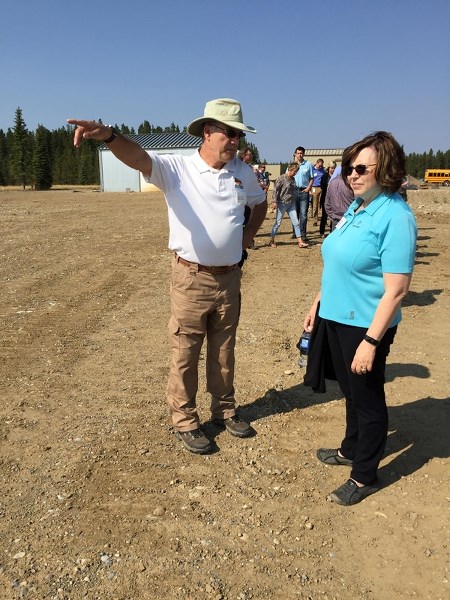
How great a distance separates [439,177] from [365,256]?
71499 millimetres

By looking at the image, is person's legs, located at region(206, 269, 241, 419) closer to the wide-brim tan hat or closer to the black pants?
Result: the black pants

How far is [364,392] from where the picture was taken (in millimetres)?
2871

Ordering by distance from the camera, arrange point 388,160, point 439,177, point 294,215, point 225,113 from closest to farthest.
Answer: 1. point 388,160
2. point 225,113
3. point 294,215
4. point 439,177

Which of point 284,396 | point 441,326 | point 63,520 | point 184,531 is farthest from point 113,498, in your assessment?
point 441,326

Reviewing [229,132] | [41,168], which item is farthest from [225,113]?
[41,168]

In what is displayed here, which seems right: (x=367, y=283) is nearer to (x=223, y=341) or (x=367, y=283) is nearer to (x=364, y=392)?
(x=364, y=392)

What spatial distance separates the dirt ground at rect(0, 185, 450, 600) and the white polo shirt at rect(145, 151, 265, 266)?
1409 mm

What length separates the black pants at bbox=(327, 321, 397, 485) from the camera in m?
2.83

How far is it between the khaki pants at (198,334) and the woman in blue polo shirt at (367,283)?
714 millimetres

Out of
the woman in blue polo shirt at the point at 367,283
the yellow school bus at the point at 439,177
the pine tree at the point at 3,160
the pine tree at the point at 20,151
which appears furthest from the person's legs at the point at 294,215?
the pine tree at the point at 3,160

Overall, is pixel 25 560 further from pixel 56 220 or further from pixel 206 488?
pixel 56 220

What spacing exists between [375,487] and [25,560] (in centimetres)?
202

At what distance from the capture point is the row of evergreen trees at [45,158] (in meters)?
57.6

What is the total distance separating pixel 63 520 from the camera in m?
2.81
